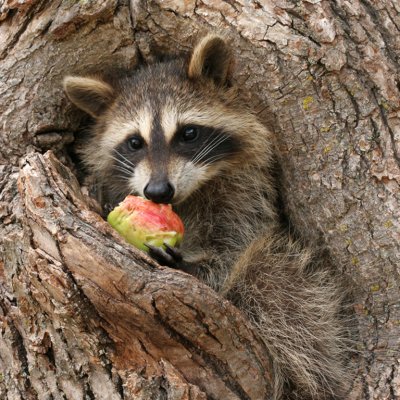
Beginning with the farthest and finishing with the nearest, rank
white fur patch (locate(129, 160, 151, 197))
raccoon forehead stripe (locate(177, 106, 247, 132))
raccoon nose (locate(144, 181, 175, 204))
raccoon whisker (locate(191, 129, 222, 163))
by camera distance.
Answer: raccoon forehead stripe (locate(177, 106, 247, 132)) → raccoon whisker (locate(191, 129, 222, 163)) → white fur patch (locate(129, 160, 151, 197)) → raccoon nose (locate(144, 181, 175, 204))

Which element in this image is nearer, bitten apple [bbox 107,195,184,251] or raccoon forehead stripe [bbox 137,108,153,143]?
bitten apple [bbox 107,195,184,251]

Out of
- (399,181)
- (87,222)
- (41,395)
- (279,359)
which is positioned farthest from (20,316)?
(399,181)

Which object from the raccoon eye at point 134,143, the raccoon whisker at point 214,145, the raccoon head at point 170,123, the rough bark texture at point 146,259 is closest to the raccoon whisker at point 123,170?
the raccoon head at point 170,123

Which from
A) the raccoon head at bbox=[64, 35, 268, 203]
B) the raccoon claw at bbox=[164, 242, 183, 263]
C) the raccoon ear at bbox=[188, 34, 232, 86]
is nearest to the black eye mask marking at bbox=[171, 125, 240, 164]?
the raccoon head at bbox=[64, 35, 268, 203]

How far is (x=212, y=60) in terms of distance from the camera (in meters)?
2.97

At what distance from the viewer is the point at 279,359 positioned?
2.62m

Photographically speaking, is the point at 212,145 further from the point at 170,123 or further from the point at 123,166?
the point at 123,166

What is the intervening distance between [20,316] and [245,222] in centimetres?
129

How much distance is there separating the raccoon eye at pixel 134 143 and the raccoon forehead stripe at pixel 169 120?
170 mm

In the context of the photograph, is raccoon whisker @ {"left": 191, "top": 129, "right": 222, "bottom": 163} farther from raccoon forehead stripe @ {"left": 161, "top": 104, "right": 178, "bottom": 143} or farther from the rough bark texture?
the rough bark texture

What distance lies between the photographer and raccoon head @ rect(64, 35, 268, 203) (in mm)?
2930

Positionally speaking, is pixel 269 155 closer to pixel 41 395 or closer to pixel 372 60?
pixel 372 60

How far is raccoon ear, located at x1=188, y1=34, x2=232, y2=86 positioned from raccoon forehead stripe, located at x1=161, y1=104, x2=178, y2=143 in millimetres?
206

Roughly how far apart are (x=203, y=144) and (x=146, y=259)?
1033 mm
